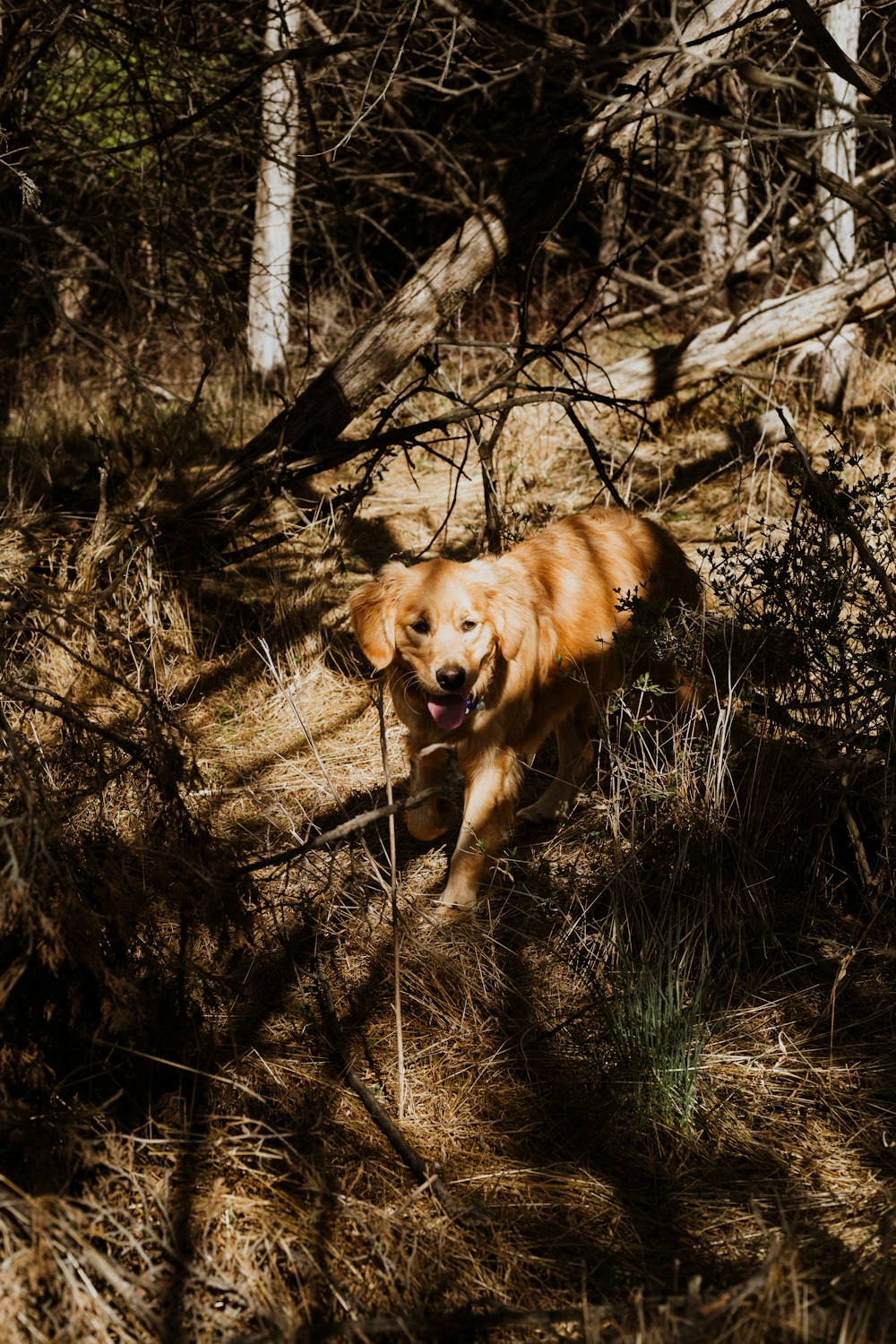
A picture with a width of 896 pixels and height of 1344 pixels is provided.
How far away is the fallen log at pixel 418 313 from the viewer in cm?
510

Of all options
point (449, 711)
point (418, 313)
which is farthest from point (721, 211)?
point (449, 711)

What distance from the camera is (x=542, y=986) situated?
3.33 meters

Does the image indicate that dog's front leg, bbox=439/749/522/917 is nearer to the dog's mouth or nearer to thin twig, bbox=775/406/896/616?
the dog's mouth

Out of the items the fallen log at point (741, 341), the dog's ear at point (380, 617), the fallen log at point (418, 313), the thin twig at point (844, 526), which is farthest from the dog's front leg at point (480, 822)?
the fallen log at point (741, 341)

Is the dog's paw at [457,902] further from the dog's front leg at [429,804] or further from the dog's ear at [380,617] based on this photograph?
the dog's ear at [380,617]

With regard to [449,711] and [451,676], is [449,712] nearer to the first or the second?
[449,711]

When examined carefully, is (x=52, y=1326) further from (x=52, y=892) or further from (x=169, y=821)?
(x=169, y=821)

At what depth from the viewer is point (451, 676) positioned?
366cm

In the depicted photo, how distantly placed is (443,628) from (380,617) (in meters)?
0.28

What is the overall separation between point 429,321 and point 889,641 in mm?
2841

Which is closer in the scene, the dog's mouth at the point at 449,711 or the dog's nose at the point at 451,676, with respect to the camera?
the dog's nose at the point at 451,676

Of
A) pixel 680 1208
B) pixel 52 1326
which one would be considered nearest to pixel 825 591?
pixel 680 1208

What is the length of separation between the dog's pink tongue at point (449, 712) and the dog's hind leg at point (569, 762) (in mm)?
783

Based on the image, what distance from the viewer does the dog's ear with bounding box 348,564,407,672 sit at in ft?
12.9
